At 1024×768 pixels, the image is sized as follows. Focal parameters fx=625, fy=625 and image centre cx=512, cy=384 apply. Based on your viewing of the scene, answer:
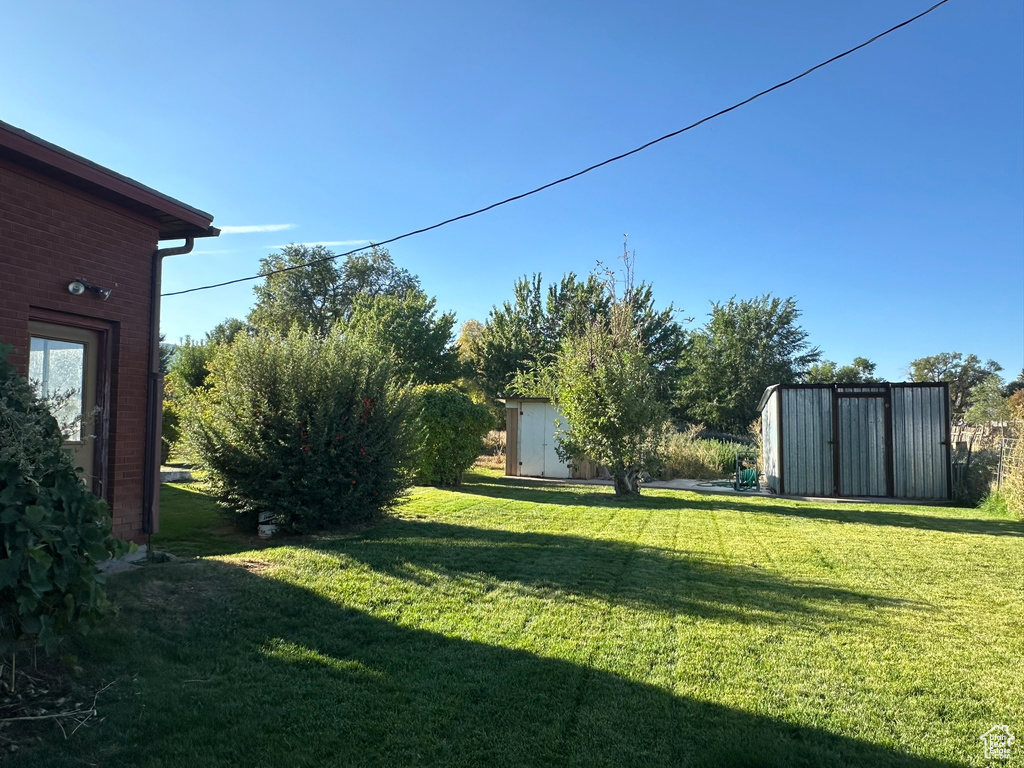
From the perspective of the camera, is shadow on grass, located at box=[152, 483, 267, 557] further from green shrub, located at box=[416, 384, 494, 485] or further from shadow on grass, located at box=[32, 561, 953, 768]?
green shrub, located at box=[416, 384, 494, 485]

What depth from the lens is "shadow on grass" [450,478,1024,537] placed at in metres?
9.73

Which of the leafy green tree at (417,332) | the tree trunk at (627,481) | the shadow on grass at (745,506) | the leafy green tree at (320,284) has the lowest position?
the shadow on grass at (745,506)

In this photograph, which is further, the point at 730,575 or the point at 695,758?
the point at 730,575

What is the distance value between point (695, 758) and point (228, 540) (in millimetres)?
6837

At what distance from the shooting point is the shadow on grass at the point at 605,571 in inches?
202

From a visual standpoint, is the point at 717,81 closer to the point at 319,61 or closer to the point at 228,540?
the point at 319,61

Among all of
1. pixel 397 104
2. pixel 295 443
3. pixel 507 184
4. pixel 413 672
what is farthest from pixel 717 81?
pixel 413 672

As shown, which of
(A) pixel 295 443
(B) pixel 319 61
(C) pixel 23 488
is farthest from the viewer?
(B) pixel 319 61

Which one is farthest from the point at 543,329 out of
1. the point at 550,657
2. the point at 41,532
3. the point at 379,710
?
the point at 41,532

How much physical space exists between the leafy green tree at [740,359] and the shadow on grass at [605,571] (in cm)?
2811

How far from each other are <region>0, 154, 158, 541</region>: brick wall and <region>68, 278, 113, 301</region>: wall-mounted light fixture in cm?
4

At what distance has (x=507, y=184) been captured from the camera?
9703 mm

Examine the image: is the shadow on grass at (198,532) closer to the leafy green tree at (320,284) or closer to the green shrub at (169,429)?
the green shrub at (169,429)

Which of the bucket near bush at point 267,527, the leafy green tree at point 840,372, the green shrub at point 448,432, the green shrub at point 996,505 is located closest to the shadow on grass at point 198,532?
the bucket near bush at point 267,527
